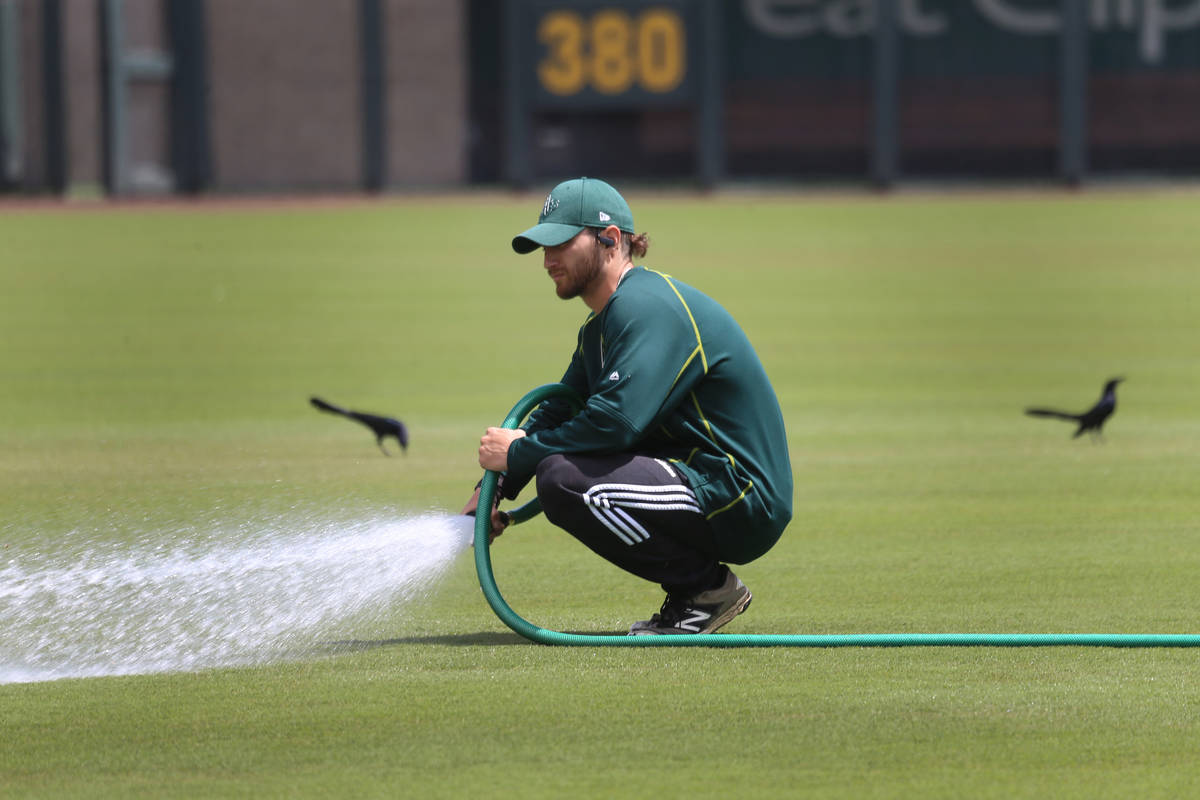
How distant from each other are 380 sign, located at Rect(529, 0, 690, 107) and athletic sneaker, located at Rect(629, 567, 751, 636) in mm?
25026

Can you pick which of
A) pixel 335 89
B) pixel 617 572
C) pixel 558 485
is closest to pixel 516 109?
pixel 335 89

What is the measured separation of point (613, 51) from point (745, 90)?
224cm

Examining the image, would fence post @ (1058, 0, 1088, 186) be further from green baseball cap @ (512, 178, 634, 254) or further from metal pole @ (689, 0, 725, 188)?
green baseball cap @ (512, 178, 634, 254)

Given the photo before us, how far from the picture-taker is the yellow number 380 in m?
30.1

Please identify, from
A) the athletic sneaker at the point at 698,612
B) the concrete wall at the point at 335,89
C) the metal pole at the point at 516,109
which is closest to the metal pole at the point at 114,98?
the concrete wall at the point at 335,89

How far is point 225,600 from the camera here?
6.16 m

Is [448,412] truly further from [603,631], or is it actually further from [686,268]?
[686,268]

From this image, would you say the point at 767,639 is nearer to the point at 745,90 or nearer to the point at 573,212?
the point at 573,212

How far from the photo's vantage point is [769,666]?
536 centimetres

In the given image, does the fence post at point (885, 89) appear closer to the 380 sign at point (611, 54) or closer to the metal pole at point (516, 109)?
the 380 sign at point (611, 54)

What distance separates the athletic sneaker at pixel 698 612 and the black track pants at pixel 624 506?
213mm

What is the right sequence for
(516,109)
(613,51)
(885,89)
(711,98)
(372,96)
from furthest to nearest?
(372,96), (516,109), (613,51), (711,98), (885,89)

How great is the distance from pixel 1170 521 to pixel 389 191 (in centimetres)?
2567

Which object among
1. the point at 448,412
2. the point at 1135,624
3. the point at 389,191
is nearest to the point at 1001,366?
the point at 448,412
